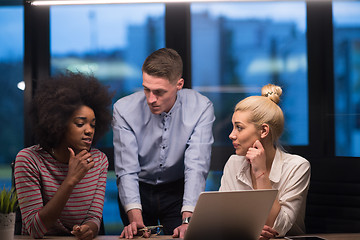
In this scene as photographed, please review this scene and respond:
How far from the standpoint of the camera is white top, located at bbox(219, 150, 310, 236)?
188 centimetres

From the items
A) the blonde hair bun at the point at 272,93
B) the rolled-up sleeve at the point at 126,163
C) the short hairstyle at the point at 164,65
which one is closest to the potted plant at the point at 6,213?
the rolled-up sleeve at the point at 126,163

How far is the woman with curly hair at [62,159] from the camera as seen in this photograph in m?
1.80

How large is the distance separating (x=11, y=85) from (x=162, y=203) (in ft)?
5.33

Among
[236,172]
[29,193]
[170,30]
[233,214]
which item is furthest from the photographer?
[170,30]

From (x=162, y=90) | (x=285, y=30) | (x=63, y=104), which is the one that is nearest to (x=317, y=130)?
(x=285, y=30)

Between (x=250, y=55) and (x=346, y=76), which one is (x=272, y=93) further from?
(x=346, y=76)

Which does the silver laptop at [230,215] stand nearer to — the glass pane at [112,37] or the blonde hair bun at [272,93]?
the blonde hair bun at [272,93]

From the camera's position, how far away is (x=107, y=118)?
2.00 m

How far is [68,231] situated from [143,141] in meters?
0.68

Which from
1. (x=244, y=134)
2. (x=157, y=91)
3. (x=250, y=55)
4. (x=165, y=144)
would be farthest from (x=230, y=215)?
(x=250, y=55)

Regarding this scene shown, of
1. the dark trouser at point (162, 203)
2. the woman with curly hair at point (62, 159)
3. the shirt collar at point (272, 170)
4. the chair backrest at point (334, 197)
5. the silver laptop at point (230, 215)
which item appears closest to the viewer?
the silver laptop at point (230, 215)

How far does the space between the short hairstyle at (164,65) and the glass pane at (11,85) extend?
4.85 ft

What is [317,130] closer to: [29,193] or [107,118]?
[107,118]

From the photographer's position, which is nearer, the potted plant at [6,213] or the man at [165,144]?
the potted plant at [6,213]
